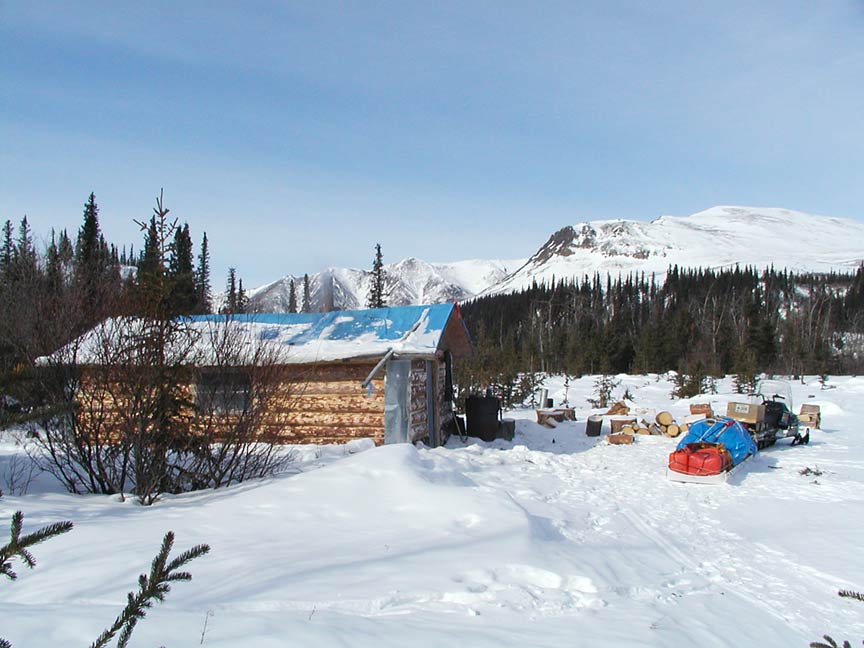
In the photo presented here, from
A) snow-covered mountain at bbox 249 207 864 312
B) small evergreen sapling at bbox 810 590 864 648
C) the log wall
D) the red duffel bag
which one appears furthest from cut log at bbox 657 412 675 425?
snow-covered mountain at bbox 249 207 864 312

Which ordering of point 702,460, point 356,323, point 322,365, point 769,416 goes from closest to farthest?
point 702,460 < point 322,365 < point 356,323 < point 769,416

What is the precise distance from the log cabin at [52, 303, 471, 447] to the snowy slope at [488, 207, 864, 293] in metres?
120

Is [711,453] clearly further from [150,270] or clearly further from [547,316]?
[547,316]

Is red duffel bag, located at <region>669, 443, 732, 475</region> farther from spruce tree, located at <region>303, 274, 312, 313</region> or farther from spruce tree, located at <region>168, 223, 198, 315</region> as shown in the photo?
spruce tree, located at <region>303, 274, 312, 313</region>

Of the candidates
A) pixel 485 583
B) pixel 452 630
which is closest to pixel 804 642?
pixel 485 583

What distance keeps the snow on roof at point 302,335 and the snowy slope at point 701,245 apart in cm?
11979

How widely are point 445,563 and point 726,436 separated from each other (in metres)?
9.33

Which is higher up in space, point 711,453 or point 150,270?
point 150,270

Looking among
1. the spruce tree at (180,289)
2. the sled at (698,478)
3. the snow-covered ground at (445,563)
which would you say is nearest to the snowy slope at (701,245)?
the sled at (698,478)

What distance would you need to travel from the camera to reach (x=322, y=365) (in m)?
12.4

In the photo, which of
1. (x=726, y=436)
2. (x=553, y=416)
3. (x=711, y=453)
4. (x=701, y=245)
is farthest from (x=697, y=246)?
(x=711, y=453)

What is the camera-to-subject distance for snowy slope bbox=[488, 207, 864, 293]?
132 metres

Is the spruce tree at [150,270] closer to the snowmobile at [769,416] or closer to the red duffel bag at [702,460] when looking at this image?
the red duffel bag at [702,460]

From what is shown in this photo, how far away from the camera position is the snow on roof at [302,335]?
8.13 m
